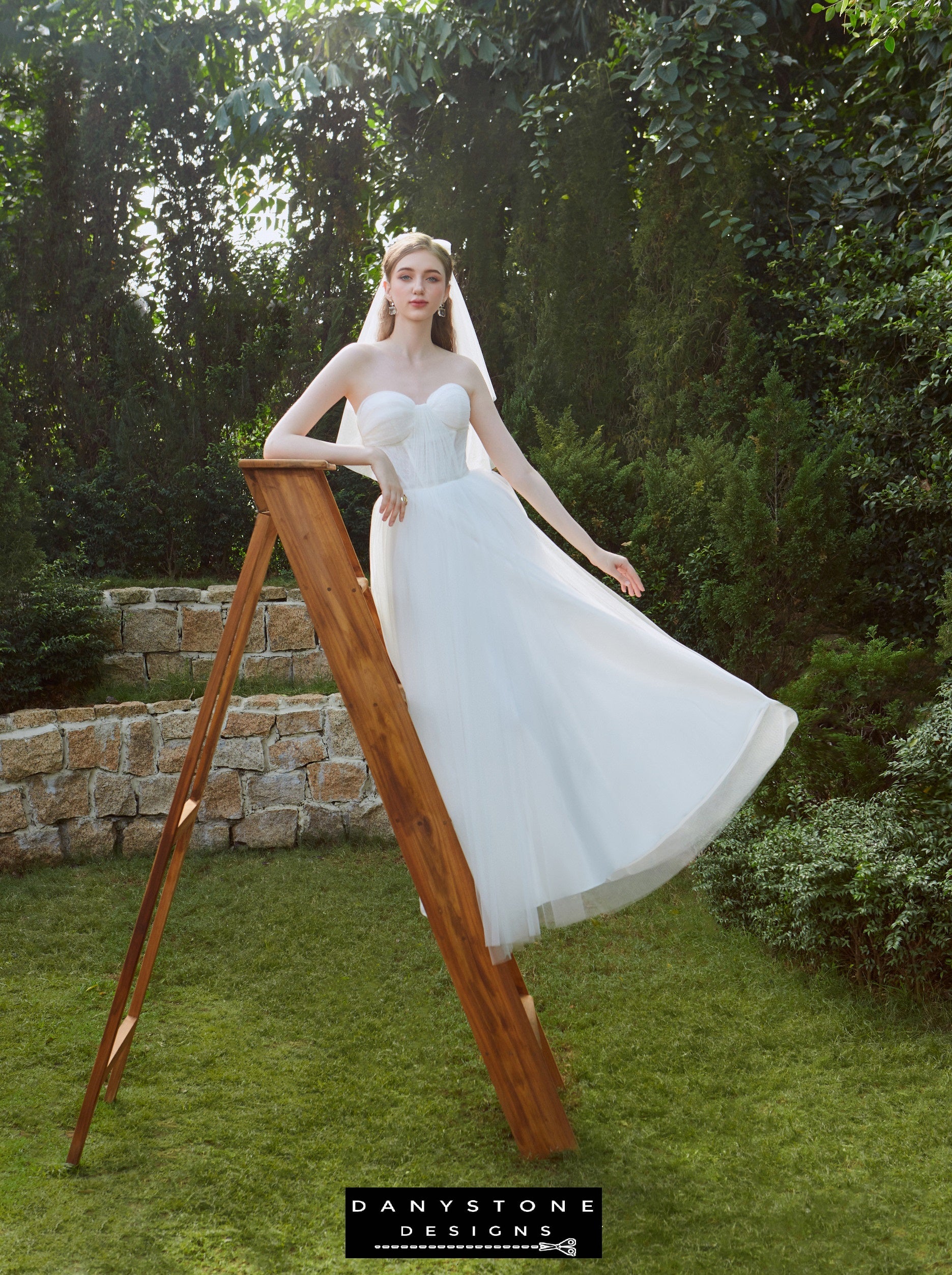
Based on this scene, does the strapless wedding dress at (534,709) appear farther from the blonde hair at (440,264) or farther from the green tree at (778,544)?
the green tree at (778,544)

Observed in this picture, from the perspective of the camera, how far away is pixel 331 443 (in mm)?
2434

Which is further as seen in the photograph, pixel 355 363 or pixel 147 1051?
pixel 147 1051

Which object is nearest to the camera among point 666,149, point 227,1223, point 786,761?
point 227,1223

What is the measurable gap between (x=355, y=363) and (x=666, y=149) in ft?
16.7

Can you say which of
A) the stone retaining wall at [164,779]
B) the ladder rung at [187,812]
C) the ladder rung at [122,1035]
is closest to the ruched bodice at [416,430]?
the ladder rung at [187,812]

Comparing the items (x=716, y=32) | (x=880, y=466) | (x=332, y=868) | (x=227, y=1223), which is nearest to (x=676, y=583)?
(x=880, y=466)

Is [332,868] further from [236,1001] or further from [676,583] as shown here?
[676,583]

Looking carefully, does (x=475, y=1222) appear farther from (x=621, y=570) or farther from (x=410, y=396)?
(x=410, y=396)

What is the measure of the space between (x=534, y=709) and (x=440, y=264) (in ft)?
3.91

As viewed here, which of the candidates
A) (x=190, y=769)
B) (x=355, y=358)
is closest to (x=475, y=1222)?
(x=190, y=769)

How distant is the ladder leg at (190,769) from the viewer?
2.50 metres

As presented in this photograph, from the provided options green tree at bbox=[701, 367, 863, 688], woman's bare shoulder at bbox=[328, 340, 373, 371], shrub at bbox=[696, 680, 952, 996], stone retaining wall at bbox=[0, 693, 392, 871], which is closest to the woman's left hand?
woman's bare shoulder at bbox=[328, 340, 373, 371]

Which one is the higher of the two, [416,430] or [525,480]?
[416,430]

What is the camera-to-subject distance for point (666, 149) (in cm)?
661
